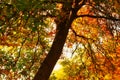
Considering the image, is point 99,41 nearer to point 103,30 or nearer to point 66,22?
point 103,30

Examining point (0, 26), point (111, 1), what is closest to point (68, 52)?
point (111, 1)

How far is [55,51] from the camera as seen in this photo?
12.4 meters

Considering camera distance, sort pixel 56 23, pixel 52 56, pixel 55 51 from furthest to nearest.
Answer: pixel 56 23 < pixel 55 51 < pixel 52 56

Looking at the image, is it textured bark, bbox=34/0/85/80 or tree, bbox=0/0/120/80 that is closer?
tree, bbox=0/0/120/80

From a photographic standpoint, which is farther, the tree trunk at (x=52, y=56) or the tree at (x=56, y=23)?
the tree trunk at (x=52, y=56)

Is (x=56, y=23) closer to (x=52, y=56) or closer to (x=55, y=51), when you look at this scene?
(x=55, y=51)

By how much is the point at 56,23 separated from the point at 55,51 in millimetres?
984

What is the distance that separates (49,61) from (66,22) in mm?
1423

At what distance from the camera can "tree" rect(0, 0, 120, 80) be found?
28.9 ft

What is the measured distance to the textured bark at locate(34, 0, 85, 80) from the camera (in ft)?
39.4

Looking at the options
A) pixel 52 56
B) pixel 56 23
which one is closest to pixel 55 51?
pixel 52 56

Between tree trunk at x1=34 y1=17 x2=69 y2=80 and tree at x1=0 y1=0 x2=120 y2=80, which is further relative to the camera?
tree trunk at x1=34 y1=17 x2=69 y2=80

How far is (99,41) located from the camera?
13.9 metres

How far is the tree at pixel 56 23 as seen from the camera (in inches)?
347
